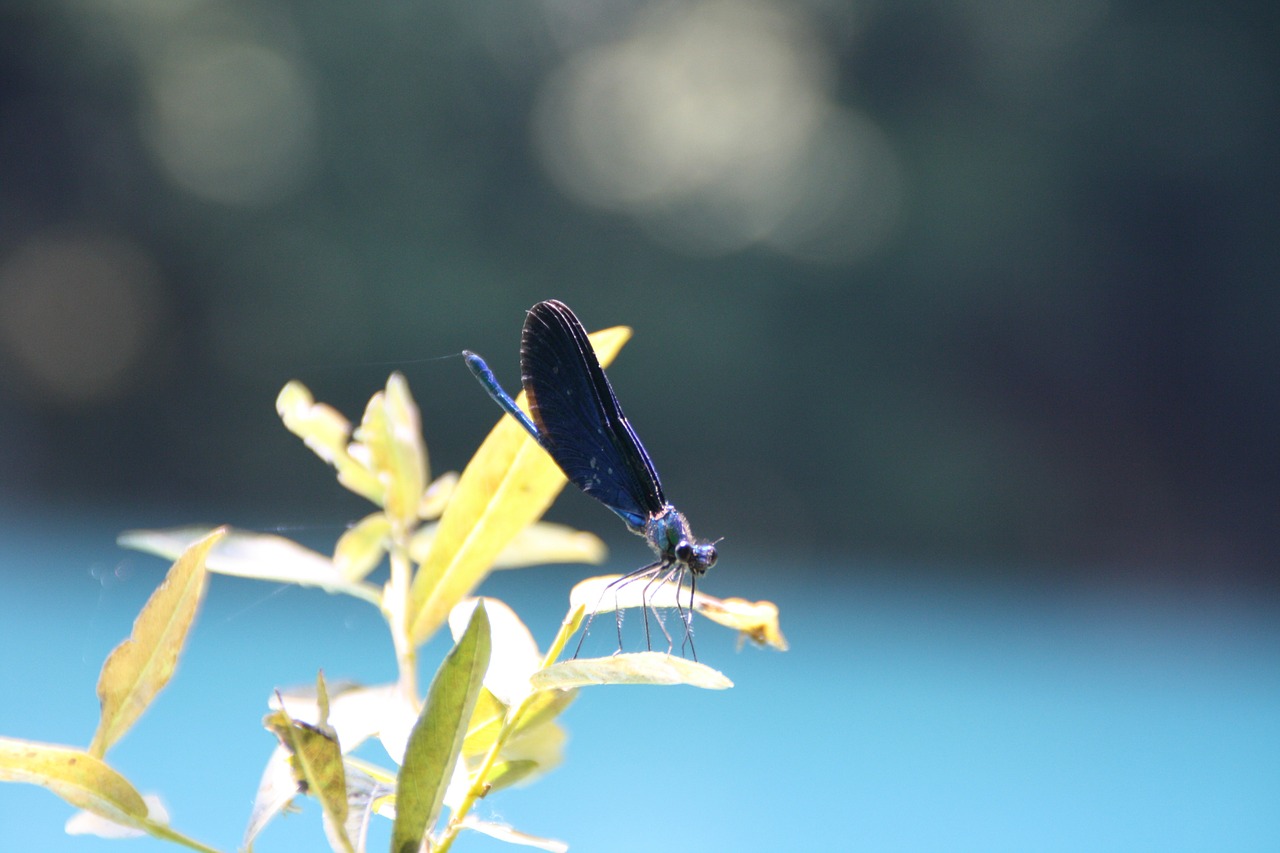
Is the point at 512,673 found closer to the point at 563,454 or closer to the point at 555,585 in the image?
the point at 563,454

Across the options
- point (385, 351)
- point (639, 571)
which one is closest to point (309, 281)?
point (385, 351)

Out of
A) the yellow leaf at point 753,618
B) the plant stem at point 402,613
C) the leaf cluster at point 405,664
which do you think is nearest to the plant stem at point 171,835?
the leaf cluster at point 405,664

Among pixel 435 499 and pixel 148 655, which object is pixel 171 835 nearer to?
pixel 148 655

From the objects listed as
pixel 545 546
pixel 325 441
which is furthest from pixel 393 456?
pixel 545 546

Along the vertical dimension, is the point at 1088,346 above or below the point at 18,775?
above

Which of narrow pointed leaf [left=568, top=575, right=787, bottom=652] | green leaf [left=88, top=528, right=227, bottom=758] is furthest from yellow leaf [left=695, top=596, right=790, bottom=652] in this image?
green leaf [left=88, top=528, right=227, bottom=758]

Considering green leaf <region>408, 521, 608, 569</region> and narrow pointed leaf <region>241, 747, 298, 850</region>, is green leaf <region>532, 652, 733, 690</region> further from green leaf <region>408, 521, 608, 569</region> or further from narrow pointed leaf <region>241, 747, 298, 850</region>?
green leaf <region>408, 521, 608, 569</region>
